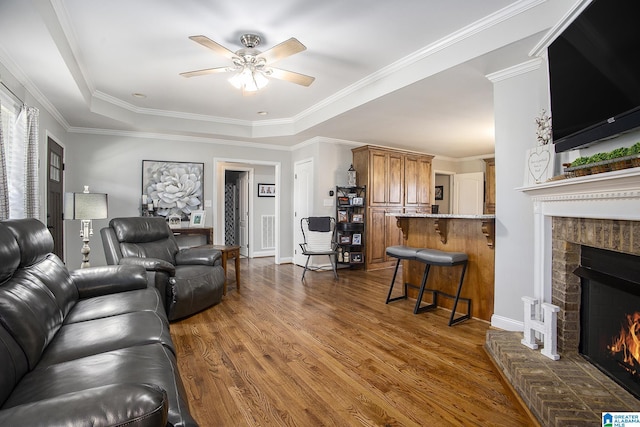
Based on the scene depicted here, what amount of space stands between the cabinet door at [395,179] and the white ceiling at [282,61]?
1230 mm

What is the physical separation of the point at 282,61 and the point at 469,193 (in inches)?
234

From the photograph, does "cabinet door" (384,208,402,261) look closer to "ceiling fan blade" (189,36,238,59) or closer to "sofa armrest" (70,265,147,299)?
"ceiling fan blade" (189,36,238,59)

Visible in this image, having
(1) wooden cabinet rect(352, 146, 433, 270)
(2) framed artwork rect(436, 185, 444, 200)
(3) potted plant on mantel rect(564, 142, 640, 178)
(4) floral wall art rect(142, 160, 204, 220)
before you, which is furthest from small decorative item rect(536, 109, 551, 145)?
(2) framed artwork rect(436, 185, 444, 200)

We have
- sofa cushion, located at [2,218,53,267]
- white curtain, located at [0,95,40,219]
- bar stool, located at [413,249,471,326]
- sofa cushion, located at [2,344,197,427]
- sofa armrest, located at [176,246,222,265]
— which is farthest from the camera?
sofa armrest, located at [176,246,222,265]

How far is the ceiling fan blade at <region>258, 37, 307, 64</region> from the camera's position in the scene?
7.99ft

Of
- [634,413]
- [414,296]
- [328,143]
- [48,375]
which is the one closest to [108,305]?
[48,375]

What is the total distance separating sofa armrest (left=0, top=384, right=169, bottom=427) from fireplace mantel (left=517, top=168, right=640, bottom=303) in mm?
1918

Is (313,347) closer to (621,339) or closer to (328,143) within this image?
(621,339)

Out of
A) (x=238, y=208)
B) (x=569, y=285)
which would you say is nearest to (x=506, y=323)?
(x=569, y=285)

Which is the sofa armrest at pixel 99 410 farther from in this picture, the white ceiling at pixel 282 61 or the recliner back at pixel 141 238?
the recliner back at pixel 141 238

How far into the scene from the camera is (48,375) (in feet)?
3.94

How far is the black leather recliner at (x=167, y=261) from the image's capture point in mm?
3053

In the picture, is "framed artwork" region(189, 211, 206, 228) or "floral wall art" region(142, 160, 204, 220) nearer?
"floral wall art" region(142, 160, 204, 220)

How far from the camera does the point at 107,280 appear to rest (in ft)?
7.78
